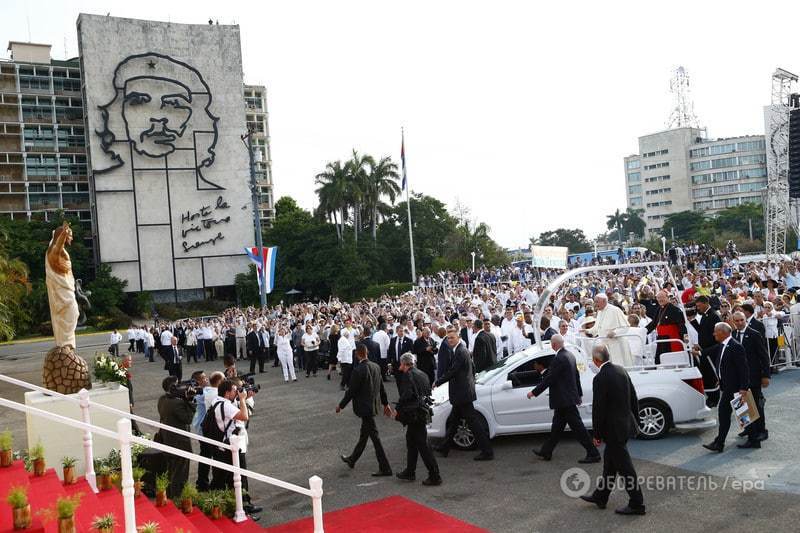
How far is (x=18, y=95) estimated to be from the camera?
65.3 metres

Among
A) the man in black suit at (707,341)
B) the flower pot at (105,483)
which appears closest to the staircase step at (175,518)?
the flower pot at (105,483)

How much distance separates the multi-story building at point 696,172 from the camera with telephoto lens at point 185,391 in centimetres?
12343

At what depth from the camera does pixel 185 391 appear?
28.8ft

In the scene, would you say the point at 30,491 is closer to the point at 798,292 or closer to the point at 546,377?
the point at 546,377

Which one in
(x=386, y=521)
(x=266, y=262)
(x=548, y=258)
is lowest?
(x=386, y=521)

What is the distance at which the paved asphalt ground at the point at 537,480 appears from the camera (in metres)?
7.12

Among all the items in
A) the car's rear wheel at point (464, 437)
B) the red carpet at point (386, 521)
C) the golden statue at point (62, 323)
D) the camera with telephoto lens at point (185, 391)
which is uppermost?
the golden statue at point (62, 323)

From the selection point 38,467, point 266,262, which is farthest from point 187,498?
point 266,262

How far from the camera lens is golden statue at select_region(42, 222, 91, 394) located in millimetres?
8930

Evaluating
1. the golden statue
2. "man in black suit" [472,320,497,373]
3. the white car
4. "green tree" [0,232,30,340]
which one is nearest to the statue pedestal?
the golden statue

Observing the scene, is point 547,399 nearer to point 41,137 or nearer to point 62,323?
point 62,323

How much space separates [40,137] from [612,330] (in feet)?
229

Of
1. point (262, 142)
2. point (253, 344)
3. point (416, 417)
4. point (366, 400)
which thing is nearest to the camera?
point (416, 417)

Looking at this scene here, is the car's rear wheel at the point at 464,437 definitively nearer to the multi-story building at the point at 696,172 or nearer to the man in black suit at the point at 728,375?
the man in black suit at the point at 728,375
